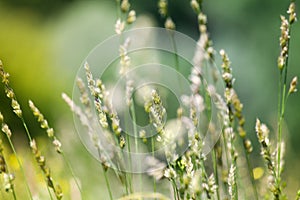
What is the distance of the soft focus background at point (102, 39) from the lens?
707 cm

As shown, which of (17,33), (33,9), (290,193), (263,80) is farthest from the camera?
(33,9)

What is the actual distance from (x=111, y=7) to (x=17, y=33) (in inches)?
61.3

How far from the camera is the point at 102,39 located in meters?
8.57

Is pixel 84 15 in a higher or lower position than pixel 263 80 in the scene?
higher

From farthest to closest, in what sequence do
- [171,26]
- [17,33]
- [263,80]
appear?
1. [17,33]
2. [263,80]
3. [171,26]

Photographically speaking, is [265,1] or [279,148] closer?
[279,148]

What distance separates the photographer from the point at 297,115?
6.69m

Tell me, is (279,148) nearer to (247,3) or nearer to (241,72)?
(241,72)

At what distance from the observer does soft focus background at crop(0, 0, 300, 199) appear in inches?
278

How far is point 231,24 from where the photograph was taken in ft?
26.7

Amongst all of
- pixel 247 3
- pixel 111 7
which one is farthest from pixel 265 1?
pixel 111 7

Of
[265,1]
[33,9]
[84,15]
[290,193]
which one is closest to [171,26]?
[290,193]

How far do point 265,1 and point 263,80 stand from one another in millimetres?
1259

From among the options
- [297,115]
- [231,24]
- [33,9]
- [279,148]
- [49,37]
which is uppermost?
[33,9]
